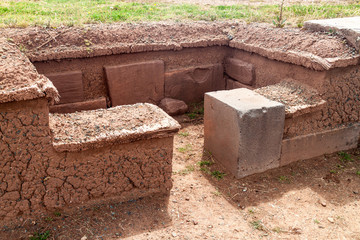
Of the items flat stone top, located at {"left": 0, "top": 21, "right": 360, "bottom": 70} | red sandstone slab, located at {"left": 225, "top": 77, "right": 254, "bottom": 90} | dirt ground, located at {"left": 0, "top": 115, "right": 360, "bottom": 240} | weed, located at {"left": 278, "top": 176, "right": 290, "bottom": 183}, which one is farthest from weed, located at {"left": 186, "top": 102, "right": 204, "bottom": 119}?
weed, located at {"left": 278, "top": 176, "right": 290, "bottom": 183}

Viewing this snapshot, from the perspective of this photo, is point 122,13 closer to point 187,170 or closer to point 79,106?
point 79,106

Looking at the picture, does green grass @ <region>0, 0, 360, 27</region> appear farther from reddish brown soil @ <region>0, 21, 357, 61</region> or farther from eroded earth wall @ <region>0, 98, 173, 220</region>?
eroded earth wall @ <region>0, 98, 173, 220</region>

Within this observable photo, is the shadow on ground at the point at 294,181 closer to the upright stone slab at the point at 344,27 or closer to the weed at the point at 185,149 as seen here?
the weed at the point at 185,149

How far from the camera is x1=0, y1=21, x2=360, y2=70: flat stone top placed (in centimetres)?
460

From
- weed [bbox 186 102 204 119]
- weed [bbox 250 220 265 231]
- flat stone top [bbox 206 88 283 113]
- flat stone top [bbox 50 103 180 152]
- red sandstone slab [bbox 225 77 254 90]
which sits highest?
flat stone top [bbox 206 88 283 113]

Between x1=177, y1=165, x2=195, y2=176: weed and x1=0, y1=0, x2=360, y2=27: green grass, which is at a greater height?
x1=0, y1=0, x2=360, y2=27: green grass

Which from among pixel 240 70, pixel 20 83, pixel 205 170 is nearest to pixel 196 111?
pixel 240 70

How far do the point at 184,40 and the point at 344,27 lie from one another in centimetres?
240

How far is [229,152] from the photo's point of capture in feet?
13.9

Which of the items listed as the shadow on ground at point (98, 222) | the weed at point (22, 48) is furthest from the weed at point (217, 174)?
the weed at point (22, 48)

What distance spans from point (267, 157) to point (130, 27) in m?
3.01

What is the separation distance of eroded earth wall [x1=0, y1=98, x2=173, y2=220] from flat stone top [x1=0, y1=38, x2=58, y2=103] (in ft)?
0.30

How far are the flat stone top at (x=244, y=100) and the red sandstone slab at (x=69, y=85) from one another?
6.63ft

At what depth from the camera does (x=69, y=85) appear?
16.6ft
